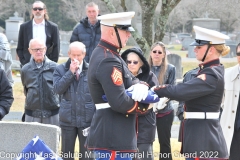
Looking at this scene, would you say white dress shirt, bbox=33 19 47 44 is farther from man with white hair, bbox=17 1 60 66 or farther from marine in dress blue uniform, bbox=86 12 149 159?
marine in dress blue uniform, bbox=86 12 149 159

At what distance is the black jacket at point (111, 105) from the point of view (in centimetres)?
454

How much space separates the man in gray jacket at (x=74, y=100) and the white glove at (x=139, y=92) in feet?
8.52

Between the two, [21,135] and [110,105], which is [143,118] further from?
[110,105]

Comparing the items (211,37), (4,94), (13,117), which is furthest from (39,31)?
(211,37)

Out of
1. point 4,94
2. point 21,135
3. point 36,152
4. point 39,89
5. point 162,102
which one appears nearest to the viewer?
point 36,152

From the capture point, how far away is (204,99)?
16.9ft

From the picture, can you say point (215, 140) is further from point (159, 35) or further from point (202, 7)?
point (202, 7)

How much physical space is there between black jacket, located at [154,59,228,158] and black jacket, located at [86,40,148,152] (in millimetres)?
481

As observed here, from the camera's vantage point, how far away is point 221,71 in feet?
17.2

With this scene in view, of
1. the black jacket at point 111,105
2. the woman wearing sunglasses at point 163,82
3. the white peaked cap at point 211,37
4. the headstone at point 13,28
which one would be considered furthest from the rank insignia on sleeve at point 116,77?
the headstone at point 13,28

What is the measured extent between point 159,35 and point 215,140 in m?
5.10

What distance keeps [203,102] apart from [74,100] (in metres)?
2.45

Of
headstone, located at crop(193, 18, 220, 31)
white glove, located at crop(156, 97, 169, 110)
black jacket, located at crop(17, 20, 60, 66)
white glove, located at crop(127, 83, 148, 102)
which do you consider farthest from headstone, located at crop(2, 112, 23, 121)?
headstone, located at crop(193, 18, 220, 31)

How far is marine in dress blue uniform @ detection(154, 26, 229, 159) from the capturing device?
5047 millimetres
